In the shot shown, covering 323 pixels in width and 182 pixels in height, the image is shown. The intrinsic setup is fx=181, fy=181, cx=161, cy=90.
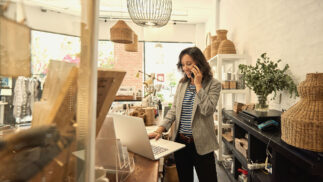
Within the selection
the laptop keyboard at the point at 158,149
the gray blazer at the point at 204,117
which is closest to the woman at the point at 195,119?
the gray blazer at the point at 204,117

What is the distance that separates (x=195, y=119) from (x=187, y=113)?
9cm

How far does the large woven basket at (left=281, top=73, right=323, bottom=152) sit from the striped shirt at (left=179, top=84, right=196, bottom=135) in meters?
0.71

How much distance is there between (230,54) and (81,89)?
99.9 inches

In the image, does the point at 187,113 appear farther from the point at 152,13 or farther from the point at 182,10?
the point at 182,10

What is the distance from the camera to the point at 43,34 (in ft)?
0.89

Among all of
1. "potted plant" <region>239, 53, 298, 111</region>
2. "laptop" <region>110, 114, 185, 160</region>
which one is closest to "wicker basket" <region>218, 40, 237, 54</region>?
"potted plant" <region>239, 53, 298, 111</region>

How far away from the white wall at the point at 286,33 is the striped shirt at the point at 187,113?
2.89 ft

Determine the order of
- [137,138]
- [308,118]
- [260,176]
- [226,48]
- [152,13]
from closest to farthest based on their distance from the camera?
[308,118] → [137,138] → [260,176] → [152,13] → [226,48]

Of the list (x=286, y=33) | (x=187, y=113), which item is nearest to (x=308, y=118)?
(x=187, y=113)

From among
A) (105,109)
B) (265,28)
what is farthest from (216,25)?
(105,109)

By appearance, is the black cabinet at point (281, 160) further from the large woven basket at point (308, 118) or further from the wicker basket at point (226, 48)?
the wicker basket at point (226, 48)

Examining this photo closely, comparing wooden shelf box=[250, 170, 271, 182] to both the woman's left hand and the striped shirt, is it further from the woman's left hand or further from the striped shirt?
the woman's left hand

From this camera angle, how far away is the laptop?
36.3 inches

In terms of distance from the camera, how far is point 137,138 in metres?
0.97
